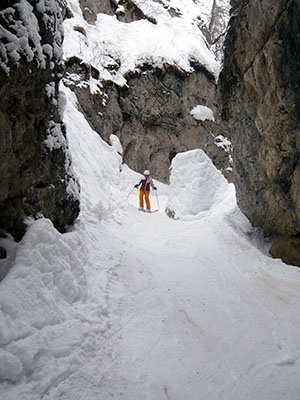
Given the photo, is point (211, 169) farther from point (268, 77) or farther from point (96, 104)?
point (96, 104)

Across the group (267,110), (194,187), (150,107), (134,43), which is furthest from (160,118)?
(267,110)

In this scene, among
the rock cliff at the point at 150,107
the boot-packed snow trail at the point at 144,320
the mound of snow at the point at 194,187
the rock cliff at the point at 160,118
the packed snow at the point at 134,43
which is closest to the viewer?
the boot-packed snow trail at the point at 144,320

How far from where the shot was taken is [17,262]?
377 cm

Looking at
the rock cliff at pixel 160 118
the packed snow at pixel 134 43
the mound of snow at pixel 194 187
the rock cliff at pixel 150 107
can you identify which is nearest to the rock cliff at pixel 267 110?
the mound of snow at pixel 194 187

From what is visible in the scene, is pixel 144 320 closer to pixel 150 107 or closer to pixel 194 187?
pixel 194 187

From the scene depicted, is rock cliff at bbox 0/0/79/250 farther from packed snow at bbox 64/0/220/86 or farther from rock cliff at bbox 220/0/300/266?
packed snow at bbox 64/0/220/86

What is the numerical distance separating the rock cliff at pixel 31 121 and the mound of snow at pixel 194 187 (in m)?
5.80

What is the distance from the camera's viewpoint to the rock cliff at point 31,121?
374 centimetres

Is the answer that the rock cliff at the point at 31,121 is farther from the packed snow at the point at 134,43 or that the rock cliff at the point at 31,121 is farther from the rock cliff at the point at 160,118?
the packed snow at the point at 134,43

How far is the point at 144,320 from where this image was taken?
167 inches

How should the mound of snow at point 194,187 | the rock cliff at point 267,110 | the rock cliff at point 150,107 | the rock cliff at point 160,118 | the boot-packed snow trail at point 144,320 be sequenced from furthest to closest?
the rock cliff at point 160,118 → the rock cliff at point 150,107 → the mound of snow at point 194,187 → the rock cliff at point 267,110 → the boot-packed snow trail at point 144,320

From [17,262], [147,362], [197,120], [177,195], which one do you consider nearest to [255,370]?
[147,362]

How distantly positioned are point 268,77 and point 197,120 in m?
14.9

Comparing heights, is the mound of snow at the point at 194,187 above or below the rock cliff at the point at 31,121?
below
